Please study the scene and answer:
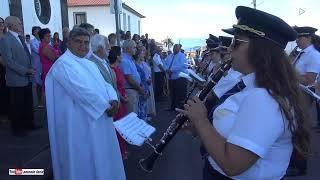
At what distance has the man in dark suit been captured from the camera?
6.95 metres

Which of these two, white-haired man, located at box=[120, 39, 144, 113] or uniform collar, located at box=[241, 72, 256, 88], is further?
white-haired man, located at box=[120, 39, 144, 113]

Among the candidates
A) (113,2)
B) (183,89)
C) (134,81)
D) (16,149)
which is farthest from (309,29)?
(183,89)

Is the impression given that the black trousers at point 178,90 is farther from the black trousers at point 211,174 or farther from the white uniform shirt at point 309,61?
the black trousers at point 211,174

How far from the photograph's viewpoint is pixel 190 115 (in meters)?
2.11

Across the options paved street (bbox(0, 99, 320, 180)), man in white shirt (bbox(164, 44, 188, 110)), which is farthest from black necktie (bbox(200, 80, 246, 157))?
man in white shirt (bbox(164, 44, 188, 110))

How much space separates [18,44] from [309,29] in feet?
14.7

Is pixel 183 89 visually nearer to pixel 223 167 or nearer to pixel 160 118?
pixel 160 118

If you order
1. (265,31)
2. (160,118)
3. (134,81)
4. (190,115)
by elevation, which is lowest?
(160,118)

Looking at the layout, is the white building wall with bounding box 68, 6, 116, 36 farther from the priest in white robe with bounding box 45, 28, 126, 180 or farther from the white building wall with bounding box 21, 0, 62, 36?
the priest in white robe with bounding box 45, 28, 126, 180

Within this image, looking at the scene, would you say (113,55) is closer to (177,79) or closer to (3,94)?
(3,94)

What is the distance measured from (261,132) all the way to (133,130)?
208 cm

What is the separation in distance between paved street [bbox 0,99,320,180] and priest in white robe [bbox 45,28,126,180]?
744mm

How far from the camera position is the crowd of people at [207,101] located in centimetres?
193

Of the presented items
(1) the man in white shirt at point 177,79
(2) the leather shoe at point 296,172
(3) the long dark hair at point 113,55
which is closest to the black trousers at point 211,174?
(2) the leather shoe at point 296,172
